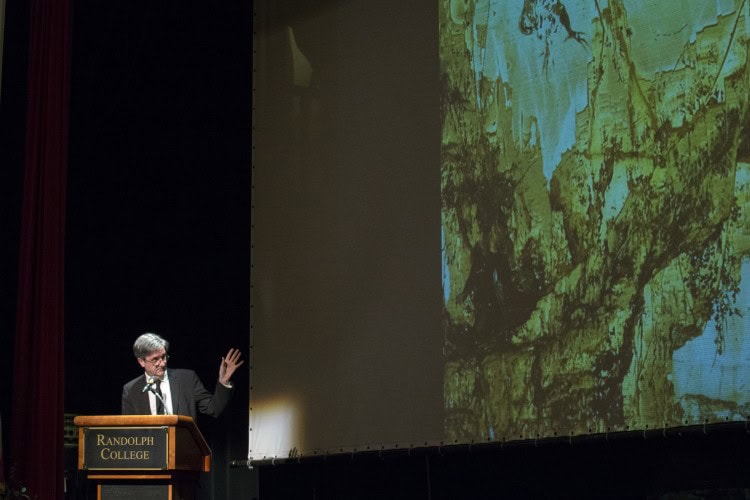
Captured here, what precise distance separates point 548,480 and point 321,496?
159 cm

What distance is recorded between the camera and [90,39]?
7.13 metres

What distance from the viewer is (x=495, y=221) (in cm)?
494

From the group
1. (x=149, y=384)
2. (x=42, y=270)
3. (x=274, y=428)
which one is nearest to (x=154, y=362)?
(x=149, y=384)

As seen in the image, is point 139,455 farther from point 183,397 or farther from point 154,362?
point 183,397

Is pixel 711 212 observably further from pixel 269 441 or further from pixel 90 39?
pixel 90 39

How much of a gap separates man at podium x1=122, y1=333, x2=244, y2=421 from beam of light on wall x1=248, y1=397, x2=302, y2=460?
22.4 inches

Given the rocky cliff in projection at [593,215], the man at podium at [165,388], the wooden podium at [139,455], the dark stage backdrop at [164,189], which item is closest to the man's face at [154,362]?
the man at podium at [165,388]

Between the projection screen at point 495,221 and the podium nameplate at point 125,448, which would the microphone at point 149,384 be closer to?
the podium nameplate at point 125,448

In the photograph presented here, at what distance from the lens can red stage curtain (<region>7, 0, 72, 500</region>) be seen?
5.65 metres

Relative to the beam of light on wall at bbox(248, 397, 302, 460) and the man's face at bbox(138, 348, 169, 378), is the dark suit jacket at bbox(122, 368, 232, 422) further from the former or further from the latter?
the beam of light on wall at bbox(248, 397, 302, 460)

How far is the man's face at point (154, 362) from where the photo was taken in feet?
16.7

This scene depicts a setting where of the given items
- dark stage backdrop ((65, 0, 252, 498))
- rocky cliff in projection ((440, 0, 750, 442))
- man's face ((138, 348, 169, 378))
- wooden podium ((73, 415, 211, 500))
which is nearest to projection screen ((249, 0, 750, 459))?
rocky cliff in projection ((440, 0, 750, 442))

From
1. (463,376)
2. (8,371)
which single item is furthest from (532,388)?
(8,371)

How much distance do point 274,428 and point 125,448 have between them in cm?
153
